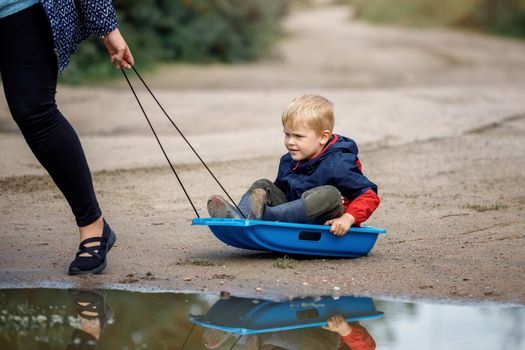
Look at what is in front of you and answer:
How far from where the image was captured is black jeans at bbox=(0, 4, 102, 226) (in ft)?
13.7

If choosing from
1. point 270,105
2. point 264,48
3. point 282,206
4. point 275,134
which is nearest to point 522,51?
point 264,48

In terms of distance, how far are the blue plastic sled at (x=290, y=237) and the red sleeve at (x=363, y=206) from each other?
0.20ft

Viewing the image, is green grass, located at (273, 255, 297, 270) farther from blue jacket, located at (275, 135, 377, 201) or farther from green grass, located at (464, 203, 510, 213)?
green grass, located at (464, 203, 510, 213)

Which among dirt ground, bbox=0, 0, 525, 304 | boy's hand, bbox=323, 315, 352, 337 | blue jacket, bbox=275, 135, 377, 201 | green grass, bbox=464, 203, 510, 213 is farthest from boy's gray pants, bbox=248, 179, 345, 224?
green grass, bbox=464, 203, 510, 213

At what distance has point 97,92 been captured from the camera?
12.2 metres

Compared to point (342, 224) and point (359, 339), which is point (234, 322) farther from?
point (342, 224)

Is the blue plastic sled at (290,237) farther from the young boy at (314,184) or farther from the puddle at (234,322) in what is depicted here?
the puddle at (234,322)

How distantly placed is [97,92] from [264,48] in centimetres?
750

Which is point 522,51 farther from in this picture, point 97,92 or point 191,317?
point 191,317

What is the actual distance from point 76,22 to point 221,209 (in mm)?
1102

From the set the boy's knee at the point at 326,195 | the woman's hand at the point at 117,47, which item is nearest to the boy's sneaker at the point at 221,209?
the boy's knee at the point at 326,195

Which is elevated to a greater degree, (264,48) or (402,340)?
(402,340)

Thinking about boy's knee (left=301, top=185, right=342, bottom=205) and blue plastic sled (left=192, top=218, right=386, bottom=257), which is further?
boy's knee (left=301, top=185, right=342, bottom=205)

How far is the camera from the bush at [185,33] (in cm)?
1452
